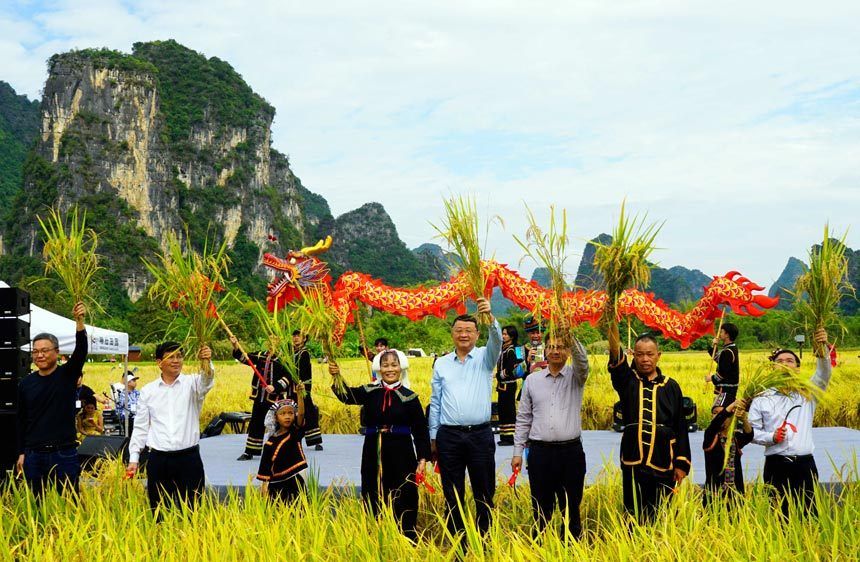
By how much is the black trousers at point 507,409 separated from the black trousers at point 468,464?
4112 mm

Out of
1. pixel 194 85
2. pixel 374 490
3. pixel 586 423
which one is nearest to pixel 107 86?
pixel 194 85

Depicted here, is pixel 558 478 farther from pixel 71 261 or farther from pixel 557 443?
pixel 71 261

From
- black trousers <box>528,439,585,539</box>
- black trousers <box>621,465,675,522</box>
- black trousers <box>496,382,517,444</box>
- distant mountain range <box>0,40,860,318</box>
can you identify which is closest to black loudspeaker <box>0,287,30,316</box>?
black trousers <box>528,439,585,539</box>

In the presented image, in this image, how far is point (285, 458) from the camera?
5074 millimetres

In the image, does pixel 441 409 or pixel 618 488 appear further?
pixel 618 488

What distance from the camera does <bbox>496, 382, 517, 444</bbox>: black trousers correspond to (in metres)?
8.87

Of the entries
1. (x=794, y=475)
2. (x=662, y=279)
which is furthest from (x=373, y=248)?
(x=794, y=475)

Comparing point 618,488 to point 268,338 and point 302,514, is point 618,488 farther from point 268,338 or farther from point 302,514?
point 268,338

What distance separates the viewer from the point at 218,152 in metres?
81.4

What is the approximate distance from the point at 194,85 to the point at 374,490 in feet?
270

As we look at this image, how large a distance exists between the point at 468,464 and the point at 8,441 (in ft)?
8.93

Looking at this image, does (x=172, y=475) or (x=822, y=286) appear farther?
(x=172, y=475)

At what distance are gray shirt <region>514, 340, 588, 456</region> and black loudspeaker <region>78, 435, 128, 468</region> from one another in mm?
4081

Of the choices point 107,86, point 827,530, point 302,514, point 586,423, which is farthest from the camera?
point 107,86
